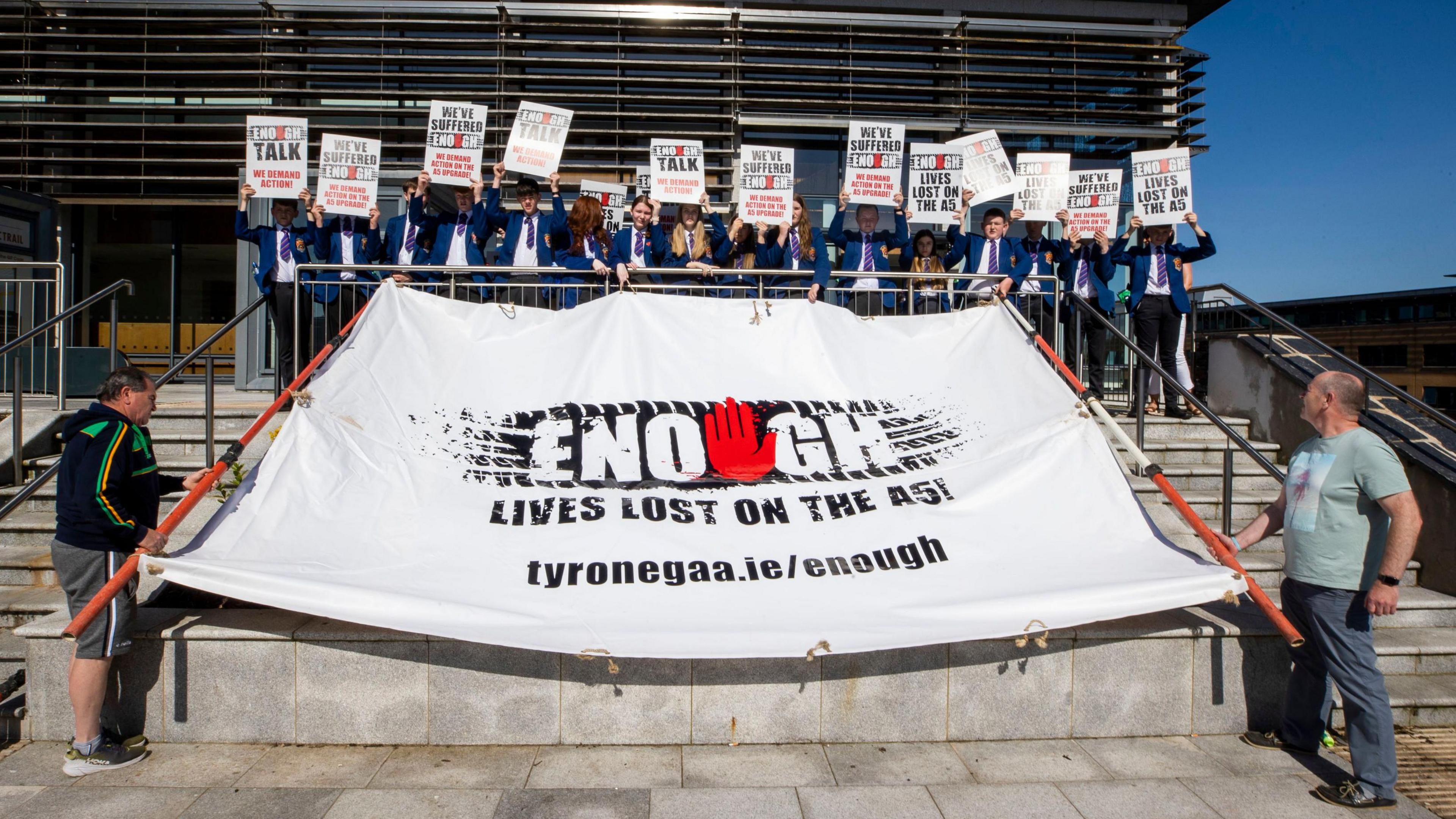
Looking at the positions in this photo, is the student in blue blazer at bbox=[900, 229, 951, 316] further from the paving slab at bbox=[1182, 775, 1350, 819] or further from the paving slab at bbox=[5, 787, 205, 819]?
the paving slab at bbox=[5, 787, 205, 819]

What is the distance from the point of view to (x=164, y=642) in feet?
13.9

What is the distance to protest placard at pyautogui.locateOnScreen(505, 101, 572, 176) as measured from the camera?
7.69 meters

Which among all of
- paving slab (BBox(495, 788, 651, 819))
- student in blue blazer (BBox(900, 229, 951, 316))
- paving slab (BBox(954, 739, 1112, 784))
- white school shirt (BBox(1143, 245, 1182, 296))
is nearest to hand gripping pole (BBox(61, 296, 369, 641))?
paving slab (BBox(495, 788, 651, 819))

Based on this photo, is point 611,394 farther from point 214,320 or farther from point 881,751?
point 214,320

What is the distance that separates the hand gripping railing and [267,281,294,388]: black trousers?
6.11 m

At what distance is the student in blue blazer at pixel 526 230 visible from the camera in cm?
751

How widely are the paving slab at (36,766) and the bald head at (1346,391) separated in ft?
20.6

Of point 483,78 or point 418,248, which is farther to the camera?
point 483,78

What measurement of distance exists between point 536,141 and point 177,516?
15.6 feet

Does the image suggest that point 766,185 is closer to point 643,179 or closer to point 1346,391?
point 643,179

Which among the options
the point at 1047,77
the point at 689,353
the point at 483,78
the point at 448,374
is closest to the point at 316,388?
the point at 448,374

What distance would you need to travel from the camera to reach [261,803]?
3697 mm

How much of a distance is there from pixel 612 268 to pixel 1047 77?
344 inches

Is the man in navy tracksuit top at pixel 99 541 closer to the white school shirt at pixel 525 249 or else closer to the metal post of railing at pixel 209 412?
the metal post of railing at pixel 209 412
